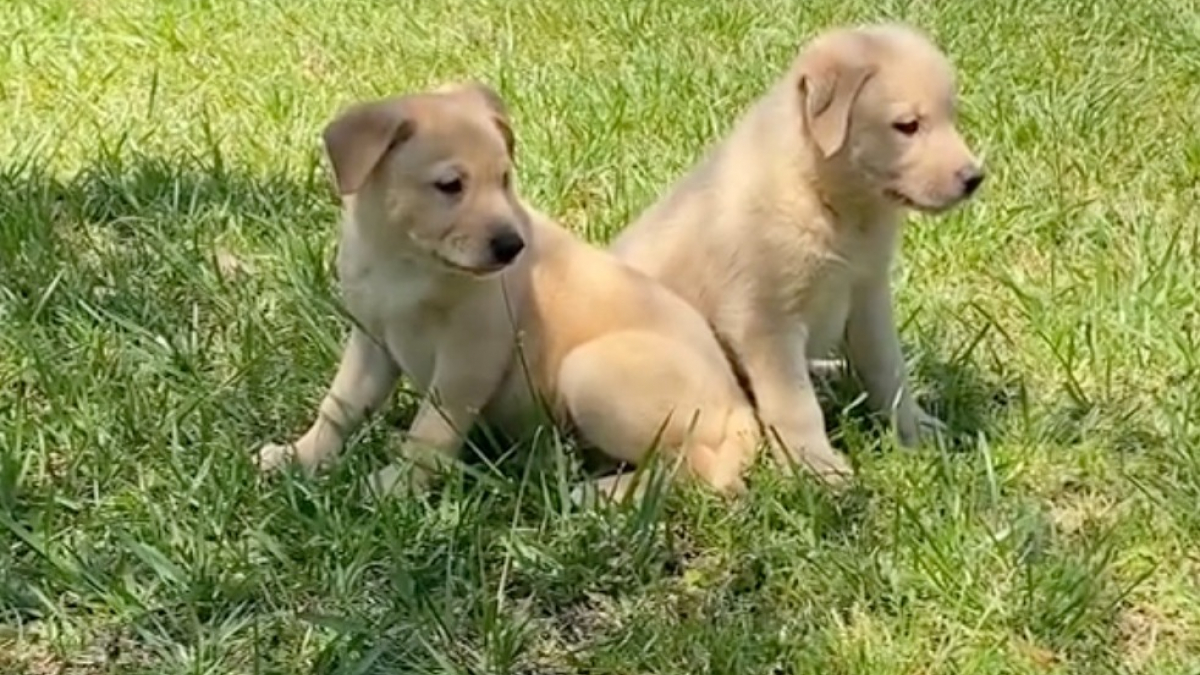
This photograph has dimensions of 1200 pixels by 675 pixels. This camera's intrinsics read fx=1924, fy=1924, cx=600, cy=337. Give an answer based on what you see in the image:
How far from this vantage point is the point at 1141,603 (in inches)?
133

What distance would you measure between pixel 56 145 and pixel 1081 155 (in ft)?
9.77

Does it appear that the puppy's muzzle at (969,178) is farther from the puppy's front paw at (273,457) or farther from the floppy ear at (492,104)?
the puppy's front paw at (273,457)

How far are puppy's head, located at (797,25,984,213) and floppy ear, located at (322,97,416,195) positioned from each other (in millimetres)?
819

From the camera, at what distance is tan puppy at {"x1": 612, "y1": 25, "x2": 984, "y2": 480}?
3.75m

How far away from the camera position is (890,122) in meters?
3.75

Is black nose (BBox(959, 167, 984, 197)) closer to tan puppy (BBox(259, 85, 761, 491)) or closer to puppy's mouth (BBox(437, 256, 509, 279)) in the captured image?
tan puppy (BBox(259, 85, 761, 491))

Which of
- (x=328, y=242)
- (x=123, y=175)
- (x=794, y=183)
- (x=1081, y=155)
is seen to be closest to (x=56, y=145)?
(x=123, y=175)

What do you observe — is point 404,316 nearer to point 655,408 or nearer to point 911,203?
point 655,408

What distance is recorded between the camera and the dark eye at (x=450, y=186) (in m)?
3.55

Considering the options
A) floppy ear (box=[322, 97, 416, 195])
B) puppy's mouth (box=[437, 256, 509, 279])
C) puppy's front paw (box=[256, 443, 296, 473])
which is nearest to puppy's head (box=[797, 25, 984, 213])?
puppy's mouth (box=[437, 256, 509, 279])

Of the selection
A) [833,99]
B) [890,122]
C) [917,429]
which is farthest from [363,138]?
[917,429]

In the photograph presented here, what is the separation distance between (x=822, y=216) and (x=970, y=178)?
0.98 feet

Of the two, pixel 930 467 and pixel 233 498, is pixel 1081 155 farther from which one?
pixel 233 498

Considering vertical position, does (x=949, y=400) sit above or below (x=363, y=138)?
below
